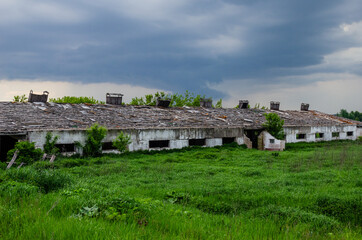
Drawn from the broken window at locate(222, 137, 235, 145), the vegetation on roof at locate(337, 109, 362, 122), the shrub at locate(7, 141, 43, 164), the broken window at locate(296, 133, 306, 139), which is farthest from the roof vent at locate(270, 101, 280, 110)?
the vegetation on roof at locate(337, 109, 362, 122)

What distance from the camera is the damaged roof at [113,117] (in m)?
18.0

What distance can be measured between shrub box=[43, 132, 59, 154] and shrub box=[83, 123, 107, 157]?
1.68 meters

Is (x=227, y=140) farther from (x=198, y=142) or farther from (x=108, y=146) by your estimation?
(x=108, y=146)

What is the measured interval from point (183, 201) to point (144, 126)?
12268 millimetres

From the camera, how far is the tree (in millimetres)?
25484

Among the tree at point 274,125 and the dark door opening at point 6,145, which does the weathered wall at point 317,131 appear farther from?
the dark door opening at point 6,145

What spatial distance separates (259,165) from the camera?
1600 cm

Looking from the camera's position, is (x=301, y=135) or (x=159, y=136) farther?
(x=301, y=135)

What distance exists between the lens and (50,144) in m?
16.9

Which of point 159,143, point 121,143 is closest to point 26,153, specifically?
point 121,143

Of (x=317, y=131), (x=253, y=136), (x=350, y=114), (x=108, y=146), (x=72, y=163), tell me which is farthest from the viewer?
(x=350, y=114)

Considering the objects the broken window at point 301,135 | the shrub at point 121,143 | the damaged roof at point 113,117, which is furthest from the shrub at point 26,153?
the broken window at point 301,135

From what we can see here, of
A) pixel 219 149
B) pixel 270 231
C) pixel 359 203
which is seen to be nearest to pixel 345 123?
pixel 219 149

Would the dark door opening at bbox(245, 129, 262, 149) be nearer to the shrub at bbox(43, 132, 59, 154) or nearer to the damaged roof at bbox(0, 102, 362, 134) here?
the damaged roof at bbox(0, 102, 362, 134)
